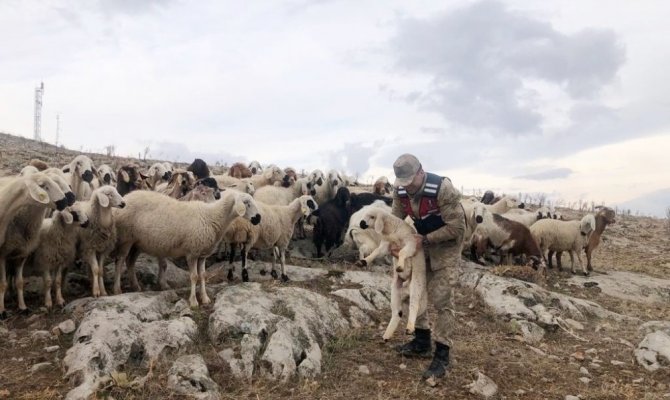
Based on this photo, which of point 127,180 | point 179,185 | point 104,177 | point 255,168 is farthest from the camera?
point 255,168

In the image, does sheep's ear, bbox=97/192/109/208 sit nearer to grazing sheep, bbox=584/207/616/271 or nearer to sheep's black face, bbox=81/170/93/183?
sheep's black face, bbox=81/170/93/183

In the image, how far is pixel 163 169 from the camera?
1391 cm

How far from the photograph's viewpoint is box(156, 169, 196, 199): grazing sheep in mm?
11411

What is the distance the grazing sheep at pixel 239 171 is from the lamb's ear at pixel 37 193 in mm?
9614

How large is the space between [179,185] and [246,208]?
10.4ft

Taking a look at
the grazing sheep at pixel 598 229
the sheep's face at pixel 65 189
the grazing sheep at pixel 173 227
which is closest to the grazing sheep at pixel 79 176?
the grazing sheep at pixel 173 227

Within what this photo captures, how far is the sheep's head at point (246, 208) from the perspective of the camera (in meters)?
8.77

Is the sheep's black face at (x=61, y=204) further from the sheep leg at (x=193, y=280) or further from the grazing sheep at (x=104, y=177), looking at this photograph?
the grazing sheep at (x=104, y=177)

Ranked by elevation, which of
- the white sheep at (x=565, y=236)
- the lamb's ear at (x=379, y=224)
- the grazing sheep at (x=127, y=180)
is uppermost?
the grazing sheep at (x=127, y=180)

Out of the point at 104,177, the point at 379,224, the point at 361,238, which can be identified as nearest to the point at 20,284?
the point at 104,177

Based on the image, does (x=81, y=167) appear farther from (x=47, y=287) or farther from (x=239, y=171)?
(x=239, y=171)

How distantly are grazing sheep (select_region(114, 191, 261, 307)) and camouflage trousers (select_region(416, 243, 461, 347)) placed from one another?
316 centimetres

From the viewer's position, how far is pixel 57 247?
806cm

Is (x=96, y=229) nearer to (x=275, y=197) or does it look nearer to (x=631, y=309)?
(x=275, y=197)
